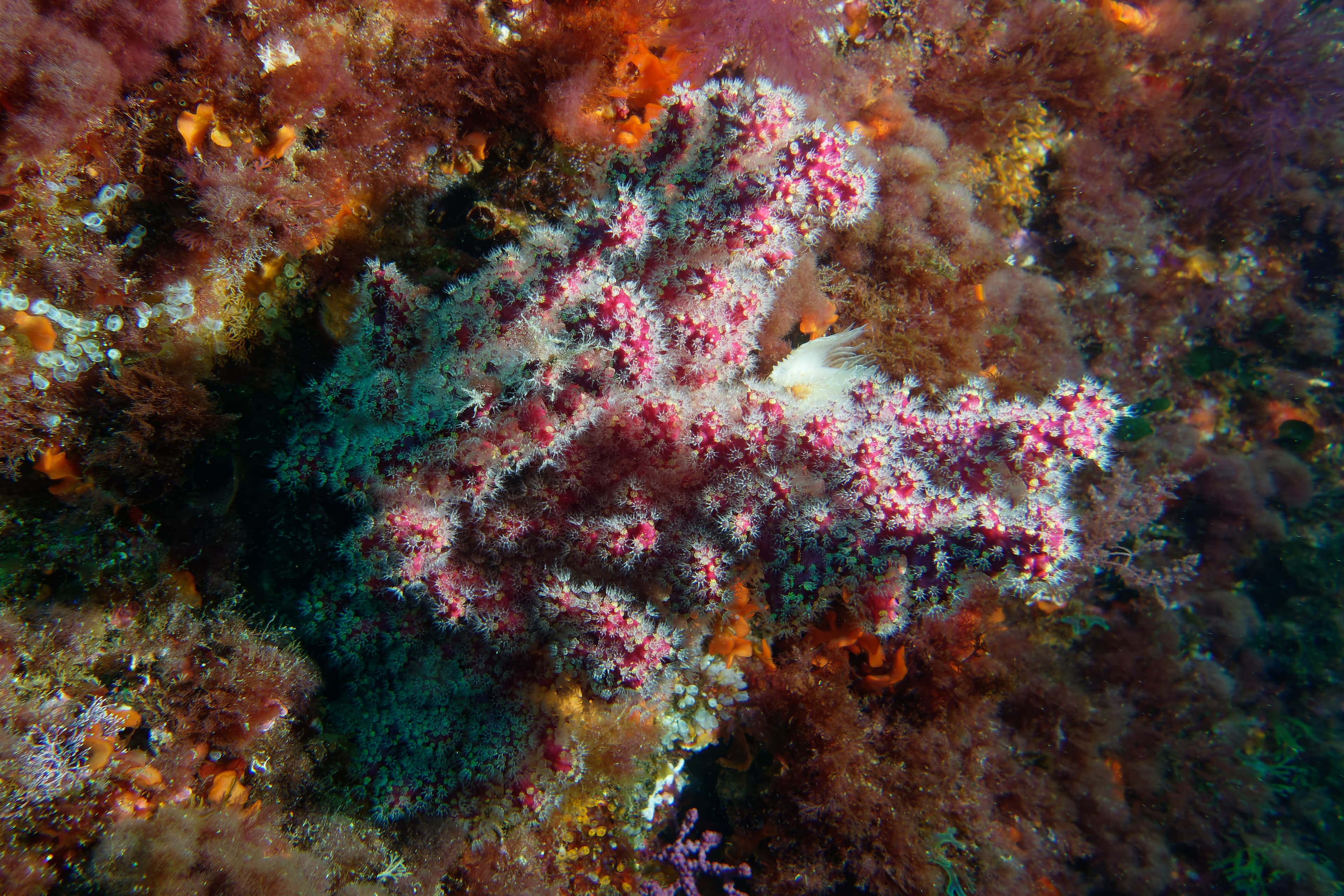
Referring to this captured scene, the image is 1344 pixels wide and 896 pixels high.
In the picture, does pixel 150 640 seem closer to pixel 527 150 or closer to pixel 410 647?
pixel 410 647

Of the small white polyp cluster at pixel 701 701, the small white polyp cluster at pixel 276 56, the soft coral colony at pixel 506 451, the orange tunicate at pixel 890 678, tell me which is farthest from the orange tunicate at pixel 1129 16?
the small white polyp cluster at pixel 701 701

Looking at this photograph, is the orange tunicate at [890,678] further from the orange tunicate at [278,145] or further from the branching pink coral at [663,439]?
the orange tunicate at [278,145]

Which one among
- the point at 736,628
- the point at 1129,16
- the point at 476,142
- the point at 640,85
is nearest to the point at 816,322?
the point at 640,85

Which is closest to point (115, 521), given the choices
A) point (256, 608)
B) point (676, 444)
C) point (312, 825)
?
point (256, 608)

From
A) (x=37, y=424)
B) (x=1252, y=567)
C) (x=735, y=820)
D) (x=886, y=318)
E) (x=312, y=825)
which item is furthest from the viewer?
(x=1252, y=567)

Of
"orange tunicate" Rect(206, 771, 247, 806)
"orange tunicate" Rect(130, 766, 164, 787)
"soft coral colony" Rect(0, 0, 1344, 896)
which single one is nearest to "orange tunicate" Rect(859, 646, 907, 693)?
"soft coral colony" Rect(0, 0, 1344, 896)


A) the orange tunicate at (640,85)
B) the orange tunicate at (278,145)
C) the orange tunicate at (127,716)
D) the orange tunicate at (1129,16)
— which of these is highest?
the orange tunicate at (1129,16)

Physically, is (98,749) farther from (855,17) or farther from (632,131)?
(855,17)
